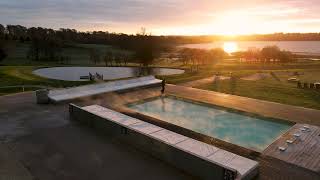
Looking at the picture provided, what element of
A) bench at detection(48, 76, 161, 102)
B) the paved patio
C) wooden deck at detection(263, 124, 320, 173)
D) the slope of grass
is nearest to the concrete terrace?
the paved patio

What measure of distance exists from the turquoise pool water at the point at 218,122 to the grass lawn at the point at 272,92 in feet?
12.7

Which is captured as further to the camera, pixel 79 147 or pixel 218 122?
pixel 218 122

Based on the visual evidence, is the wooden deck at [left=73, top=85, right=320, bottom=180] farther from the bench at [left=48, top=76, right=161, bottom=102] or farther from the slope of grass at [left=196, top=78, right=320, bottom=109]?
the slope of grass at [left=196, top=78, right=320, bottom=109]

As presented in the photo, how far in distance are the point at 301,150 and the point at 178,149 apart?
4482mm

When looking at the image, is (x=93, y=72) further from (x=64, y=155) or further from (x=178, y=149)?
(x=178, y=149)

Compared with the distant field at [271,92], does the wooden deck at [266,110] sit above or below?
below

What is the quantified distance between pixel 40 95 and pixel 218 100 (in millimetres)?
10133

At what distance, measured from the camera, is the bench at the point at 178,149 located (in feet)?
26.0

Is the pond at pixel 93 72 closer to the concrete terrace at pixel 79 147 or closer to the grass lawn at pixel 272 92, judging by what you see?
the grass lawn at pixel 272 92

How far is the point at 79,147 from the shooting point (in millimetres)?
10344

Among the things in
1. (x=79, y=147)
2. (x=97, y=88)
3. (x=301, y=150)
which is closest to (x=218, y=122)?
(x=301, y=150)

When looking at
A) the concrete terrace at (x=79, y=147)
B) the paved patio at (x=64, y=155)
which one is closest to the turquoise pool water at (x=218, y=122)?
the concrete terrace at (x=79, y=147)

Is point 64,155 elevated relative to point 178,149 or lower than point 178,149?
lower

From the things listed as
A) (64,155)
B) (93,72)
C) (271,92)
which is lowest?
(64,155)
